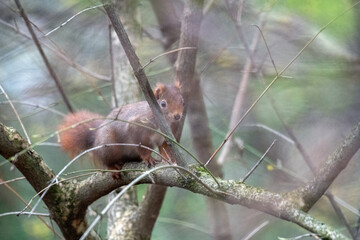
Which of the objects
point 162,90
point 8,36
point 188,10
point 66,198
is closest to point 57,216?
point 66,198

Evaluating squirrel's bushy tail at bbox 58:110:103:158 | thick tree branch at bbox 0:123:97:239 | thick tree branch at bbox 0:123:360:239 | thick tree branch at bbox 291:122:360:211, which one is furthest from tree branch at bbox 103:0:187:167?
squirrel's bushy tail at bbox 58:110:103:158

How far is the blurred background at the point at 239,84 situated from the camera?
2.29m

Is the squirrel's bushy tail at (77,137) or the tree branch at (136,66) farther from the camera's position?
the squirrel's bushy tail at (77,137)

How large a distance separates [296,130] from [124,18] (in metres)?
1.17

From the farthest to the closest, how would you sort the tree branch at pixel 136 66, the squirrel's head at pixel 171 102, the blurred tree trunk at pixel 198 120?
the blurred tree trunk at pixel 198 120
the squirrel's head at pixel 171 102
the tree branch at pixel 136 66

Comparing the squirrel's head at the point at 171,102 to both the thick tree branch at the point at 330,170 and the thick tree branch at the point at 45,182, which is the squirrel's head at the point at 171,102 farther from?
the thick tree branch at the point at 330,170

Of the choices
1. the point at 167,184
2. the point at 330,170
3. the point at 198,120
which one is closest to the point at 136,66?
the point at 167,184

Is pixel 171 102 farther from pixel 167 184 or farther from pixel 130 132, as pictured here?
pixel 167 184

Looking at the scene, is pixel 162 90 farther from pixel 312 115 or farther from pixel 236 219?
pixel 236 219

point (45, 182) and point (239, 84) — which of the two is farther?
point (239, 84)

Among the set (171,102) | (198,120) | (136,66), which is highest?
(136,66)

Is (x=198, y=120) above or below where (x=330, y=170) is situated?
below

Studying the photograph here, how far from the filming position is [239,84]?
129 inches

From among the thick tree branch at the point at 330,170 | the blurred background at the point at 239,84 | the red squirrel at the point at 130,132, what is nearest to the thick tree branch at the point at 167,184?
the thick tree branch at the point at 330,170
